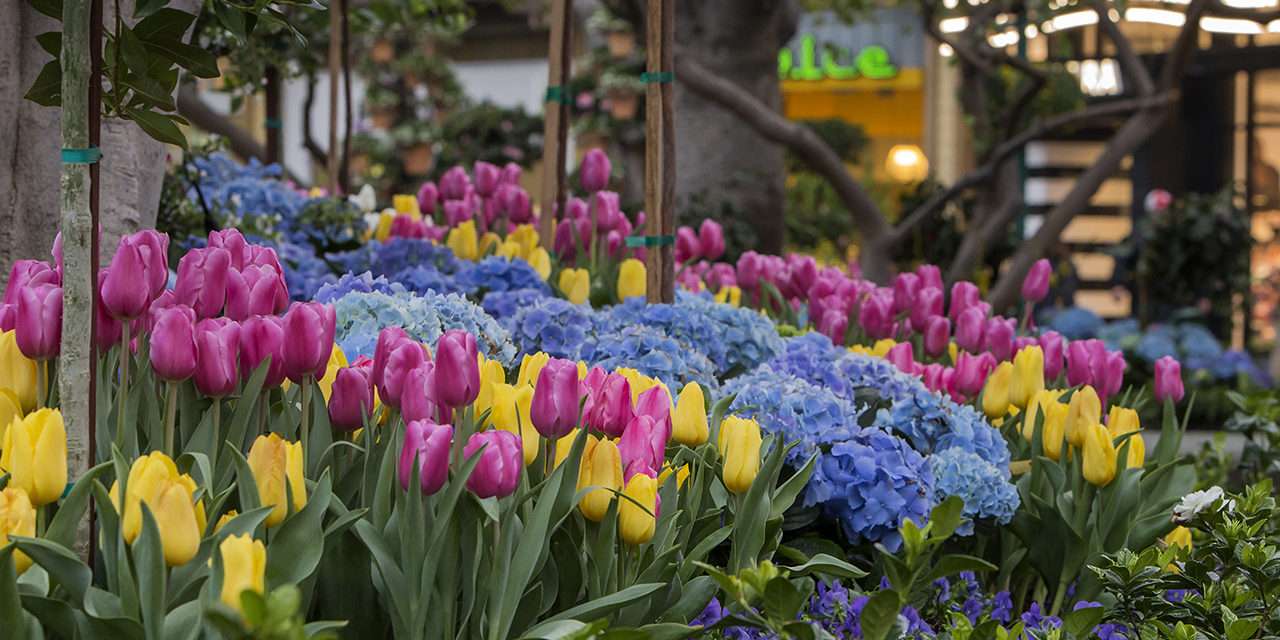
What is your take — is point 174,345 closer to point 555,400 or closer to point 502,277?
point 555,400

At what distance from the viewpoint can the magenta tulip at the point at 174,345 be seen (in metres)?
1.42

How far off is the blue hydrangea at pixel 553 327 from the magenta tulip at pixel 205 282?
2.86 ft

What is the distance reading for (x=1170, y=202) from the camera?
8.74m

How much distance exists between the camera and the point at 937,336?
2861 millimetres

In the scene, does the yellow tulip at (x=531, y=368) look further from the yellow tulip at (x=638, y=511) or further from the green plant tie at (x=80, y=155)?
the green plant tie at (x=80, y=155)

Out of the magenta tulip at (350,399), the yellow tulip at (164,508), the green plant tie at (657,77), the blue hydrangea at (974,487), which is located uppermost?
the green plant tie at (657,77)

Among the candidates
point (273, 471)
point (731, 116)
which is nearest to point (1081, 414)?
point (273, 471)

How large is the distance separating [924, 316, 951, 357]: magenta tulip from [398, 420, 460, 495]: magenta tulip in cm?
167

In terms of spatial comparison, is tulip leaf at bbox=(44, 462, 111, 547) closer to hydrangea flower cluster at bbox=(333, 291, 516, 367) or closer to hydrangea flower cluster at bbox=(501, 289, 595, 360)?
hydrangea flower cluster at bbox=(333, 291, 516, 367)

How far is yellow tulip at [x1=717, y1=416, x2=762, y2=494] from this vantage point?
1.67 m

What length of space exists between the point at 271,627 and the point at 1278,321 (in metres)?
10.2

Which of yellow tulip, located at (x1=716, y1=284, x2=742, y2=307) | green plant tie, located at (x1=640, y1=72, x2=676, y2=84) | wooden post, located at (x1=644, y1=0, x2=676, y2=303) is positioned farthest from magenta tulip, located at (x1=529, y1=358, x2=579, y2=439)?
yellow tulip, located at (x1=716, y1=284, x2=742, y2=307)

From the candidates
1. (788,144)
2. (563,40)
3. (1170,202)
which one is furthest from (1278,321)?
(563,40)

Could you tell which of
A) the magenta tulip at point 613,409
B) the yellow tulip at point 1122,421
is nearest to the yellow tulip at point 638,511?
the magenta tulip at point 613,409
